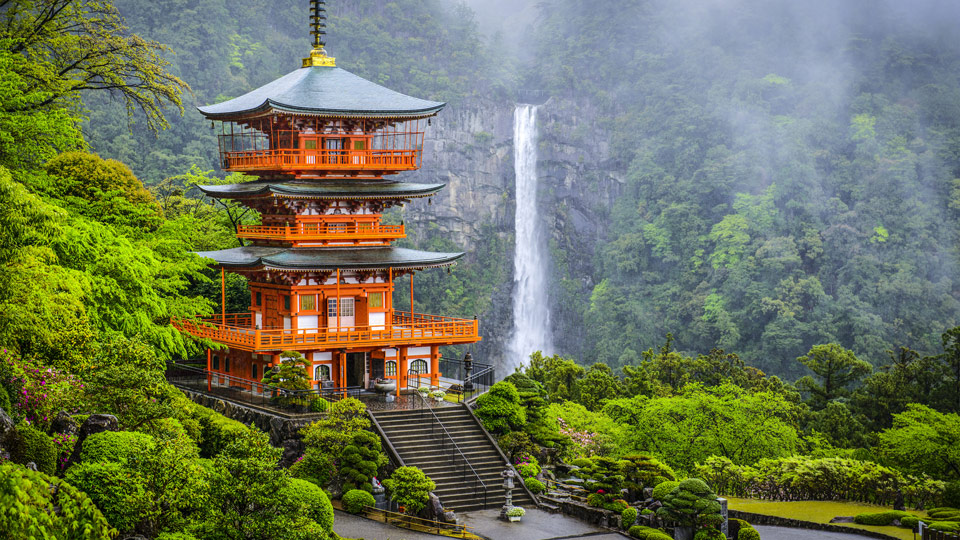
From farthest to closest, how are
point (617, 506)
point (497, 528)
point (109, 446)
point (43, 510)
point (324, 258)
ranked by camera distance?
1. point (324, 258)
2. point (617, 506)
3. point (497, 528)
4. point (109, 446)
5. point (43, 510)

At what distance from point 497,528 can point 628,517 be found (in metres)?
3.31

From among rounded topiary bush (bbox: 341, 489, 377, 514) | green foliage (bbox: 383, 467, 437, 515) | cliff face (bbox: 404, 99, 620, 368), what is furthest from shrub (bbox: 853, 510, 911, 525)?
cliff face (bbox: 404, 99, 620, 368)

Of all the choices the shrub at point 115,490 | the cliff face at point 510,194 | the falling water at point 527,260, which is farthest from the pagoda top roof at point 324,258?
the cliff face at point 510,194

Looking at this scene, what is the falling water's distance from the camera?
277ft

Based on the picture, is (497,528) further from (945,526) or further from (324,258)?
(324,258)

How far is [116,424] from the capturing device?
17.8 metres

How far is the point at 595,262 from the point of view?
90.1 meters

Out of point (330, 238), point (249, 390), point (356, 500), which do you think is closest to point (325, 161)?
point (330, 238)

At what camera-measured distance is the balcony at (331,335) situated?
31016 mm

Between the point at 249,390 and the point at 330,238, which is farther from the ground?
the point at 330,238

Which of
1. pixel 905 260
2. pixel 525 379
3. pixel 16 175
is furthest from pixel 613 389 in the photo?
pixel 905 260

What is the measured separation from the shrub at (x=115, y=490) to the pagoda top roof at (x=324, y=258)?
49.4 feet

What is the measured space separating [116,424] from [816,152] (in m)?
69.6

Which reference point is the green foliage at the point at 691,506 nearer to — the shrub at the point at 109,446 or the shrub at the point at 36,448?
the shrub at the point at 109,446
